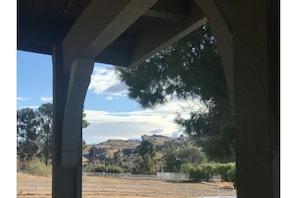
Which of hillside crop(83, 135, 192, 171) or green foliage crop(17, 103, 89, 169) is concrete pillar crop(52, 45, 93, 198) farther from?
hillside crop(83, 135, 192, 171)

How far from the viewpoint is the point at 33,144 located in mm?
6371

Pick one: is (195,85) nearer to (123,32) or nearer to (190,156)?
(123,32)

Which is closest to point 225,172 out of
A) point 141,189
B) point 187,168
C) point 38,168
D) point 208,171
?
point 208,171

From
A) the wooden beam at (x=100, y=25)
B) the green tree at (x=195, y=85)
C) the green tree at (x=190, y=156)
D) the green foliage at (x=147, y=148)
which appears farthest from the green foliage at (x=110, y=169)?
the wooden beam at (x=100, y=25)

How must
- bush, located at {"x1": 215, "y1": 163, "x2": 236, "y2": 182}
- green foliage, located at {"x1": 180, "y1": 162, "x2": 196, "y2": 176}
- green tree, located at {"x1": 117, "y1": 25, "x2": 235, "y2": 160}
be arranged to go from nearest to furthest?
green tree, located at {"x1": 117, "y1": 25, "x2": 235, "y2": 160}
bush, located at {"x1": 215, "y1": 163, "x2": 236, "y2": 182}
green foliage, located at {"x1": 180, "y1": 162, "x2": 196, "y2": 176}

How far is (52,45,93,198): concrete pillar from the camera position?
421 centimetres

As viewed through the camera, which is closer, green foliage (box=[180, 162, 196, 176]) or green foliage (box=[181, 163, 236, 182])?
green foliage (box=[181, 163, 236, 182])

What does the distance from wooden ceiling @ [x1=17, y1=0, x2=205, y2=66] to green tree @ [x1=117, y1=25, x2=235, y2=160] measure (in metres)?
0.46

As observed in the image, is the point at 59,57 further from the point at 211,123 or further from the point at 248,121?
the point at 248,121

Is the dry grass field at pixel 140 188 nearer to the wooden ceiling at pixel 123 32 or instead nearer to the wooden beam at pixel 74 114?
the wooden beam at pixel 74 114

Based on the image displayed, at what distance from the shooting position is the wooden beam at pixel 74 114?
3820 millimetres

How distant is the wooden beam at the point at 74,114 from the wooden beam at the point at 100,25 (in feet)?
0.62

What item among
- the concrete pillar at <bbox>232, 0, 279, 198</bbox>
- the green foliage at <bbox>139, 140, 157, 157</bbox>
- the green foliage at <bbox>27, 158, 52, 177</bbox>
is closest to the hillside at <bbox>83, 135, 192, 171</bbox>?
the green foliage at <bbox>139, 140, 157, 157</bbox>
